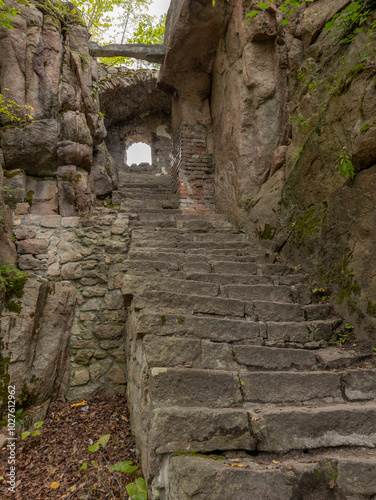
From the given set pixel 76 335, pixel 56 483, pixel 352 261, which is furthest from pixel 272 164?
pixel 56 483

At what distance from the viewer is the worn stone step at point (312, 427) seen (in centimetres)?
159

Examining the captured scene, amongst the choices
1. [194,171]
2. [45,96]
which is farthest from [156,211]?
[45,96]

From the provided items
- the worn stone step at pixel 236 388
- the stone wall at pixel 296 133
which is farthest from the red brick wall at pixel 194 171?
the worn stone step at pixel 236 388

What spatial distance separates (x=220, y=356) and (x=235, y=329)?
30 centimetres

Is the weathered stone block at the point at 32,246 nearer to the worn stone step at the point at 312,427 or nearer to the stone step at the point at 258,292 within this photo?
the stone step at the point at 258,292

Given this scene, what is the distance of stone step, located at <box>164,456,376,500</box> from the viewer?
1310mm

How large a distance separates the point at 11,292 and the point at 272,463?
279 cm

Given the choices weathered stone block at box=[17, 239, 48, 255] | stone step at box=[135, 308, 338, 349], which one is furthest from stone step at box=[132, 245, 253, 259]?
stone step at box=[135, 308, 338, 349]

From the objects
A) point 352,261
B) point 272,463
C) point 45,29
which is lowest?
point 272,463

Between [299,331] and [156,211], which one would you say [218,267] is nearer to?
[299,331]

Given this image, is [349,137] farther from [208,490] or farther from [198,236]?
[208,490]

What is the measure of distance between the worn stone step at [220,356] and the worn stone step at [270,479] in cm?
62

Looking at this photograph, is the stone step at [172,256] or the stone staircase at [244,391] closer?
the stone staircase at [244,391]

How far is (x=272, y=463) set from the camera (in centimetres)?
150
